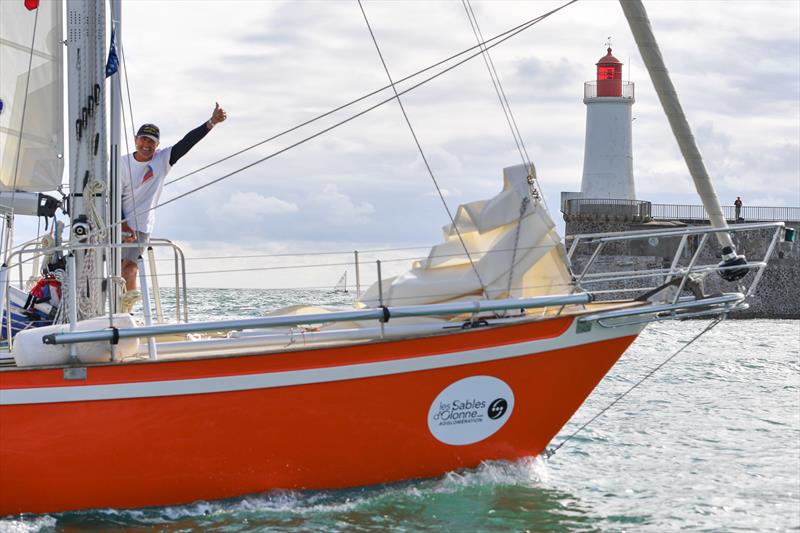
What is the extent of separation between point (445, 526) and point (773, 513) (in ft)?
9.41

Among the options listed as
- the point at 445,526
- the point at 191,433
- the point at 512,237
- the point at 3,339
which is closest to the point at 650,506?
the point at 445,526

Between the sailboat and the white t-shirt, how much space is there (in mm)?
564

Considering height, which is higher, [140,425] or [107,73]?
[107,73]

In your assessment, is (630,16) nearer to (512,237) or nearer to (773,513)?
(512,237)

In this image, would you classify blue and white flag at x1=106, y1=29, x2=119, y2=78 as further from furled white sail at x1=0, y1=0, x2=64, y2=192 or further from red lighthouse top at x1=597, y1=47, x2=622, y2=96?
red lighthouse top at x1=597, y1=47, x2=622, y2=96

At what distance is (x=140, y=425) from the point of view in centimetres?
804

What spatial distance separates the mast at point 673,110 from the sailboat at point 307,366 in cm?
2

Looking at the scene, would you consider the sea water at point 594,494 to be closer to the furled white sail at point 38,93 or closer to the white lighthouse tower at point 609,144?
the furled white sail at point 38,93

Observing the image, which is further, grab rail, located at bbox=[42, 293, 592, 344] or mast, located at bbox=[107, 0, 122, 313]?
mast, located at bbox=[107, 0, 122, 313]

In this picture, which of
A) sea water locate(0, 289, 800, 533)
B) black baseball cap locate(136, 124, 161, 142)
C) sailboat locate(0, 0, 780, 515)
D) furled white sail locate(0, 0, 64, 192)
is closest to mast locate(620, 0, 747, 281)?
sailboat locate(0, 0, 780, 515)

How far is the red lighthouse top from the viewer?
4312 centimetres

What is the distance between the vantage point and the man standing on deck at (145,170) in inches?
377

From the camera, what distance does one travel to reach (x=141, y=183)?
9.64 metres

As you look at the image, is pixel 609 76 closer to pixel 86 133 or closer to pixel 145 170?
pixel 145 170
